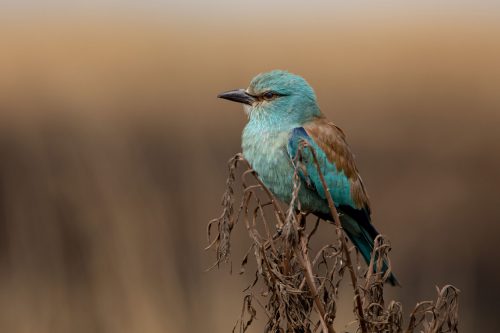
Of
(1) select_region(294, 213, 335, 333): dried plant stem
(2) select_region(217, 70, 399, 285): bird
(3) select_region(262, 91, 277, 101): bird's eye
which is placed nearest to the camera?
(1) select_region(294, 213, 335, 333): dried plant stem

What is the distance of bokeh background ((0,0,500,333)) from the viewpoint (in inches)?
235

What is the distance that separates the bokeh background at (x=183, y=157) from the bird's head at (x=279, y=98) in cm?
146

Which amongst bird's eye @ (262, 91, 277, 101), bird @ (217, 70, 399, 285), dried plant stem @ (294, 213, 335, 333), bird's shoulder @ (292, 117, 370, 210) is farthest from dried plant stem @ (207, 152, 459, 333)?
bird's eye @ (262, 91, 277, 101)

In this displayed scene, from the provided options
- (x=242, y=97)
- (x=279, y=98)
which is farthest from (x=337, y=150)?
(x=242, y=97)

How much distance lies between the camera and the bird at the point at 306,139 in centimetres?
447

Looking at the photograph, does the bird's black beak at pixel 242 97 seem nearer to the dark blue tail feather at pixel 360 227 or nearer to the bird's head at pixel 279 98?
the bird's head at pixel 279 98

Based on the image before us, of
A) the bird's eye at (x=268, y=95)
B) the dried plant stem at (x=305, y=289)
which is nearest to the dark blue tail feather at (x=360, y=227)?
the bird's eye at (x=268, y=95)

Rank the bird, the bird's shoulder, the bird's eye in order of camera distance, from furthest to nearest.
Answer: the bird's eye → the bird's shoulder → the bird

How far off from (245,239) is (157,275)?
603mm

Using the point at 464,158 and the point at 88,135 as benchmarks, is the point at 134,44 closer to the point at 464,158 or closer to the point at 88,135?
the point at 88,135

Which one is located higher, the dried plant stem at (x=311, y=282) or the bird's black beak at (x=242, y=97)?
the bird's black beak at (x=242, y=97)

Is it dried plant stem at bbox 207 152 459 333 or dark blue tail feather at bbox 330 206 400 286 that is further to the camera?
dark blue tail feather at bbox 330 206 400 286

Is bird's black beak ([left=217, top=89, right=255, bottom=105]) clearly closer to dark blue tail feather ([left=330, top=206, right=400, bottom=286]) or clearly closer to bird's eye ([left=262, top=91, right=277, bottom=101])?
bird's eye ([left=262, top=91, right=277, bottom=101])

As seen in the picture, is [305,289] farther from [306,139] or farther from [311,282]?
[306,139]
